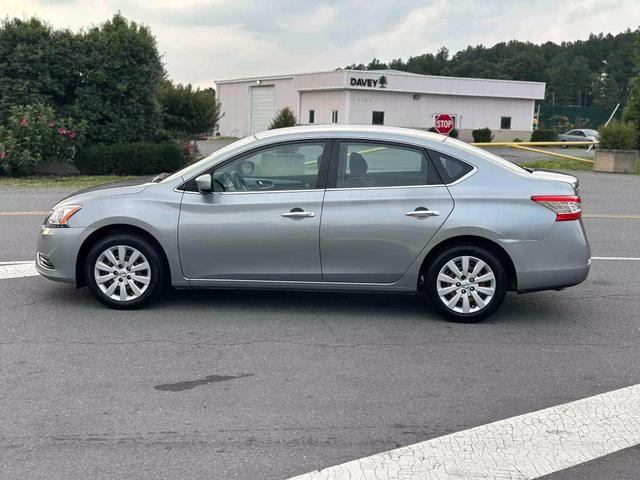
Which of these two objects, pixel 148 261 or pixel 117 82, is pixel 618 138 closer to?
pixel 117 82

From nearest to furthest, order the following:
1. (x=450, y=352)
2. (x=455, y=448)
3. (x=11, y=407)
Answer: (x=455, y=448)
(x=11, y=407)
(x=450, y=352)

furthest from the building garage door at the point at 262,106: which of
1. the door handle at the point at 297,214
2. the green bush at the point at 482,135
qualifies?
the door handle at the point at 297,214

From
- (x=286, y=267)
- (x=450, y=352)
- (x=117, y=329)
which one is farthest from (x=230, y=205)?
(x=450, y=352)

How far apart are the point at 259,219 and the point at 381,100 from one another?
45729 millimetres

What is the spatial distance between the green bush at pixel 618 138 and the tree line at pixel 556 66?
8686 cm

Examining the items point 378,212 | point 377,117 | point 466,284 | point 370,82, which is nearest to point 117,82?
point 378,212

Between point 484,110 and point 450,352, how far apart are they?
5375 cm

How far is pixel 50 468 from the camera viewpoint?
392 cm

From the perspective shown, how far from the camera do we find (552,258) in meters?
6.60

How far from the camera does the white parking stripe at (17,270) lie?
26.7 feet

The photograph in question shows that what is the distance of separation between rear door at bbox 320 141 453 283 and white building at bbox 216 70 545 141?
1639 inches

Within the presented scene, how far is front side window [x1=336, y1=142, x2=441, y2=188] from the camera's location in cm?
670

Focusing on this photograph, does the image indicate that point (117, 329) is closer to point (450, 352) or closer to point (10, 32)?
point (450, 352)

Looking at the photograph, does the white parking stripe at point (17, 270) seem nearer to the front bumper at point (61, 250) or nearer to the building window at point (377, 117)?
the front bumper at point (61, 250)
